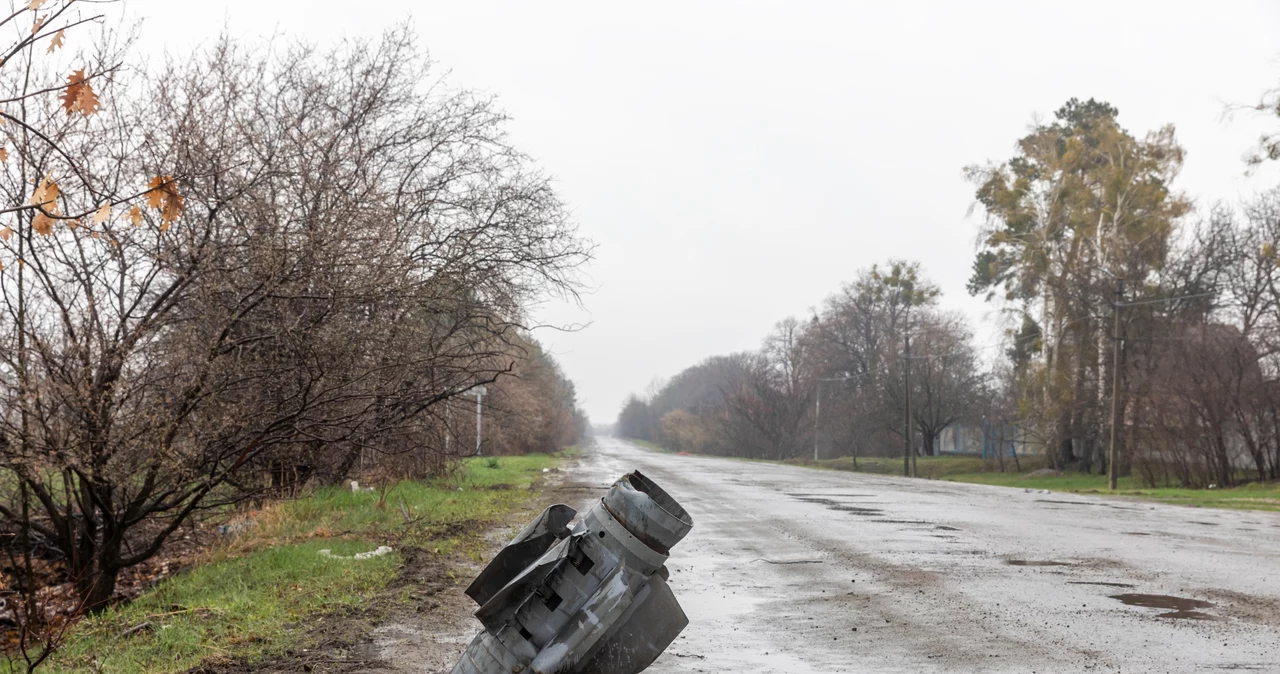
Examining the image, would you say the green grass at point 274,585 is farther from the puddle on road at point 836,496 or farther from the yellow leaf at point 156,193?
the puddle on road at point 836,496

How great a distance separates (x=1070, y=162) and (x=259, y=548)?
40106mm

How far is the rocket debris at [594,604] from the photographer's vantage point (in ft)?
11.8

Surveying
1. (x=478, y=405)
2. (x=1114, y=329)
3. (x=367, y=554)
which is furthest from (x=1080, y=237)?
(x=367, y=554)

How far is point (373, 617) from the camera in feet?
23.7

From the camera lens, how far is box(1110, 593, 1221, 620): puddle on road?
749 cm

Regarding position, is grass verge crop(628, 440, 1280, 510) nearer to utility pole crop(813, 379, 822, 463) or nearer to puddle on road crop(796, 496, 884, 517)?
utility pole crop(813, 379, 822, 463)

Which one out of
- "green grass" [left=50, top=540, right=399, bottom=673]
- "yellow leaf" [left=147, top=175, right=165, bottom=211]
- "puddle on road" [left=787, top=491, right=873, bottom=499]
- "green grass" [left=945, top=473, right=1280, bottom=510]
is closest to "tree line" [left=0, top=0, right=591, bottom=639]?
"green grass" [left=50, top=540, right=399, bottom=673]

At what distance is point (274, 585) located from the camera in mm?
8812

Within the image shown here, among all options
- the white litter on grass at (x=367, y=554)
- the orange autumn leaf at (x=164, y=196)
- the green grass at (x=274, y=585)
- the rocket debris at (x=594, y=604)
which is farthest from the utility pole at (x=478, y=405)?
the rocket debris at (x=594, y=604)

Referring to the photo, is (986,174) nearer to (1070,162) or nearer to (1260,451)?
Answer: (1070,162)

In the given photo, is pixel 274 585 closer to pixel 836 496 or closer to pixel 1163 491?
pixel 836 496

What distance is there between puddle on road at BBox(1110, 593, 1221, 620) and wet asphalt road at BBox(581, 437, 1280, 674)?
1.6 inches

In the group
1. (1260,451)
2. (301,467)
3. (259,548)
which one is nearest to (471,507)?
(301,467)

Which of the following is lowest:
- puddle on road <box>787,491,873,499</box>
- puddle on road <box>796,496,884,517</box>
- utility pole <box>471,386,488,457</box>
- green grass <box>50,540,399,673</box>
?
green grass <box>50,540,399,673</box>
